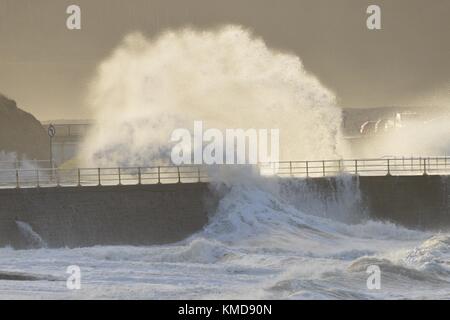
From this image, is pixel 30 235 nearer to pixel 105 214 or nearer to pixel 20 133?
pixel 105 214

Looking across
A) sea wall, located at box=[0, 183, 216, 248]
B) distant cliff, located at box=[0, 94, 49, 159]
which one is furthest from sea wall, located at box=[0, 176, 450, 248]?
distant cliff, located at box=[0, 94, 49, 159]

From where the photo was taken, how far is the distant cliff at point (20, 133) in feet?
273

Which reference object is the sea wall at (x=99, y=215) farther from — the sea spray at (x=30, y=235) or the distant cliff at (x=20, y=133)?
the distant cliff at (x=20, y=133)

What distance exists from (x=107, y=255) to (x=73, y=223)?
3.28 metres

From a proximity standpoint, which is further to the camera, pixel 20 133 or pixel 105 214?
pixel 20 133

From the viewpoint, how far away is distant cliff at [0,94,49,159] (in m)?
83.1

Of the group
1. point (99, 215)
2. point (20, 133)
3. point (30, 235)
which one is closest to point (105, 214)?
point (99, 215)

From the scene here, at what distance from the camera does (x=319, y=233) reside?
50.4 m

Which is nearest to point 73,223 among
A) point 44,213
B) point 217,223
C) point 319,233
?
point 44,213

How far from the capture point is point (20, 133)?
84625 mm

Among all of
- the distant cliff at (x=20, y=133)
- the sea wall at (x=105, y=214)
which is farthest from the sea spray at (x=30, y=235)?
the distant cliff at (x=20, y=133)

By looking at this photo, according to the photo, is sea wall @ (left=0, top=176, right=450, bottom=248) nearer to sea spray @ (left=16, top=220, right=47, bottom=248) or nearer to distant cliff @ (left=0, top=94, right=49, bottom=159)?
sea spray @ (left=16, top=220, right=47, bottom=248)
